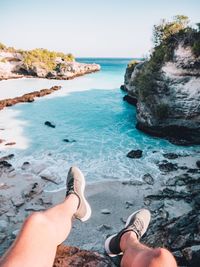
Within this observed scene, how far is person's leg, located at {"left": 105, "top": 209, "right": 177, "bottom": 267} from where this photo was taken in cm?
283

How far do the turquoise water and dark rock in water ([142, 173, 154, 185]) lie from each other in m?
0.29

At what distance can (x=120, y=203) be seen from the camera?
878 centimetres

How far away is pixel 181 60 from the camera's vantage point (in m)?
15.6

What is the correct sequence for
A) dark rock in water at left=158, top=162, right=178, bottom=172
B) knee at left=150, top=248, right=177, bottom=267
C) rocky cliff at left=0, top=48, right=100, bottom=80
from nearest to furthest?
knee at left=150, top=248, right=177, bottom=267 → dark rock in water at left=158, top=162, right=178, bottom=172 → rocky cliff at left=0, top=48, right=100, bottom=80

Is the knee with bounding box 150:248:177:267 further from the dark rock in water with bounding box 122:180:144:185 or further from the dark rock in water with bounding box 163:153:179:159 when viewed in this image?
the dark rock in water with bounding box 163:153:179:159

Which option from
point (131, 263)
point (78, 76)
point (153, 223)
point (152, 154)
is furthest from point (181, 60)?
point (78, 76)

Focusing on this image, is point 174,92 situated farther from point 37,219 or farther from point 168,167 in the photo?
point 37,219

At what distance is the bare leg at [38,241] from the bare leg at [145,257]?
901mm

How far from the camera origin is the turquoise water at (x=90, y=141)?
39.3 feet

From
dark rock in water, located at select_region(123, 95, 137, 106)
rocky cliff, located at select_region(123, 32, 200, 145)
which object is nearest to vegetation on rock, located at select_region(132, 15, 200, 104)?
rocky cliff, located at select_region(123, 32, 200, 145)

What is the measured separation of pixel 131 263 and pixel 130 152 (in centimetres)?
1052

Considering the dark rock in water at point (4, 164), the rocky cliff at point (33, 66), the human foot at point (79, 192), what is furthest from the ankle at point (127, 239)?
the rocky cliff at point (33, 66)

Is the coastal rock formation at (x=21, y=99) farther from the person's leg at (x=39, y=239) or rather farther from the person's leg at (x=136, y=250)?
the person's leg at (x=39, y=239)

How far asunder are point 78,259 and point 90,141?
12159 millimetres
